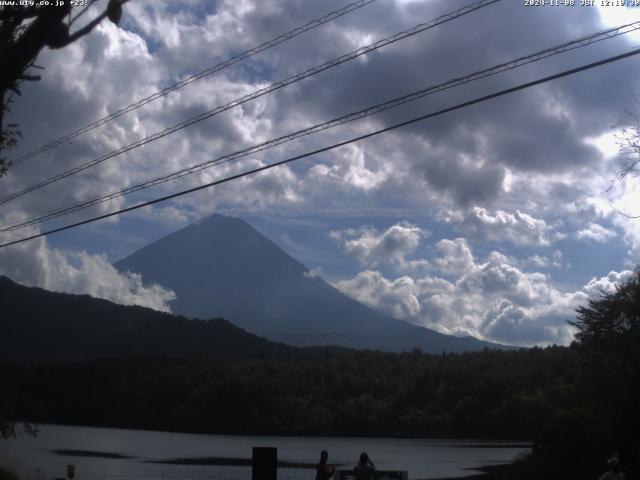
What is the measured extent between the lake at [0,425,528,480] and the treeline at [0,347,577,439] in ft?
17.2

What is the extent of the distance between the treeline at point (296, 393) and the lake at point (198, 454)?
5238 millimetres

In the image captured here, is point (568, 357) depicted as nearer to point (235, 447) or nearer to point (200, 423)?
point (235, 447)

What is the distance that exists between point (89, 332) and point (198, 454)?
337 feet

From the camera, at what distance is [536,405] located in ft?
338

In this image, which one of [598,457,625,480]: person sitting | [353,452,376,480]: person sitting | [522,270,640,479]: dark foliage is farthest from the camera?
[522,270,640,479]: dark foliage

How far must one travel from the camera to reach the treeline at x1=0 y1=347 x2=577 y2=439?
116562mm

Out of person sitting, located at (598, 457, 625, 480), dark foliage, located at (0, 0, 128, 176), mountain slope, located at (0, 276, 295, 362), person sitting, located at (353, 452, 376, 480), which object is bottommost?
person sitting, located at (353, 452, 376, 480)

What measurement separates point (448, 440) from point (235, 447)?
3513 cm

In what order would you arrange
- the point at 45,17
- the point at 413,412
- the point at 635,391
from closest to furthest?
the point at 45,17
the point at 635,391
the point at 413,412

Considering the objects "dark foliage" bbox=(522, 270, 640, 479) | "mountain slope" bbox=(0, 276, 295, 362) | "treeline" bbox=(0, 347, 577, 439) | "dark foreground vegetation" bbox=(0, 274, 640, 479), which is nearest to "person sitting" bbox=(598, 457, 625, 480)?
"dark foliage" bbox=(522, 270, 640, 479)

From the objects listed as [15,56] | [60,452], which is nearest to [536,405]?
[60,452]

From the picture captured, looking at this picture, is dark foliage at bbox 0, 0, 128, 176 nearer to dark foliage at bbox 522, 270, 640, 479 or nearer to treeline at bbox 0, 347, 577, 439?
dark foliage at bbox 522, 270, 640, 479

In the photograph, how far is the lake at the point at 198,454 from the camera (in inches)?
2193

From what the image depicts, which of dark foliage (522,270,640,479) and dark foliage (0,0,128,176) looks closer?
dark foliage (0,0,128,176)
